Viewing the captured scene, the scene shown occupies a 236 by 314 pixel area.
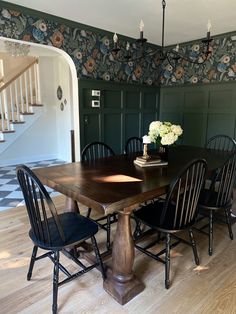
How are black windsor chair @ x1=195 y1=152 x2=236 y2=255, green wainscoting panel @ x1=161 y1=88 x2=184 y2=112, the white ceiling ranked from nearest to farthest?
black windsor chair @ x1=195 y1=152 x2=236 y2=255 < the white ceiling < green wainscoting panel @ x1=161 y1=88 x2=184 y2=112

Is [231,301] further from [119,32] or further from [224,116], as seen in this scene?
[119,32]

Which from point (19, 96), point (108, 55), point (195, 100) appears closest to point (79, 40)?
point (108, 55)

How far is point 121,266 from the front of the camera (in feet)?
5.49

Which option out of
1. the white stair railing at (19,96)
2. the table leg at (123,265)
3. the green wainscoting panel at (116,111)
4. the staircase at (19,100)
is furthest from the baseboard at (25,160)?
the table leg at (123,265)

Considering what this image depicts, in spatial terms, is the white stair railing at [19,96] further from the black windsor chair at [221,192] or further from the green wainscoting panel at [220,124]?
the black windsor chair at [221,192]

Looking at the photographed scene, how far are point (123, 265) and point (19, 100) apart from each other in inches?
205

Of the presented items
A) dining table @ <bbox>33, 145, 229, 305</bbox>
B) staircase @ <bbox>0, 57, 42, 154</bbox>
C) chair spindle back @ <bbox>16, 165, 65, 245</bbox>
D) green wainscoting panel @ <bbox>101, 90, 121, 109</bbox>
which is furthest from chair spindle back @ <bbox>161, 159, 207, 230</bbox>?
staircase @ <bbox>0, 57, 42, 154</bbox>

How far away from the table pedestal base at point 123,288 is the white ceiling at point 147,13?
9.37 ft

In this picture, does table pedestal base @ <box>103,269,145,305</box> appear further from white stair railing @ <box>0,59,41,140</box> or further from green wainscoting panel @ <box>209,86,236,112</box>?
white stair railing @ <box>0,59,41,140</box>

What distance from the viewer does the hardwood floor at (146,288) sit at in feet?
5.26

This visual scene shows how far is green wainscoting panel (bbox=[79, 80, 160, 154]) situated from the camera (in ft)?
12.4

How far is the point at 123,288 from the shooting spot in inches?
65.5

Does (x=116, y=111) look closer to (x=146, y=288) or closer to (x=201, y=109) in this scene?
(x=201, y=109)

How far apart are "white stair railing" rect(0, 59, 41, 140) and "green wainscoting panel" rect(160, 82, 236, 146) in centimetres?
318
